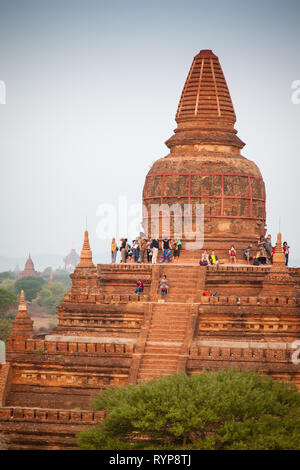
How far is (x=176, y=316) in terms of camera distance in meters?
39.0

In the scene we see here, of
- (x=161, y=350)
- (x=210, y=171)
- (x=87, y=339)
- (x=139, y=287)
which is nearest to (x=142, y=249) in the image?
(x=139, y=287)

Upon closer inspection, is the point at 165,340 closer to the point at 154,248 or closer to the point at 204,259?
the point at 204,259

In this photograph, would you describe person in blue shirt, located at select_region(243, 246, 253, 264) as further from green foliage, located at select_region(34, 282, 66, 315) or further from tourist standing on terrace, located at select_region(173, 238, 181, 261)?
green foliage, located at select_region(34, 282, 66, 315)

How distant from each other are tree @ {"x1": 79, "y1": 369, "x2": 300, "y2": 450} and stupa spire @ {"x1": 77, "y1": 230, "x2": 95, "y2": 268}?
443 inches

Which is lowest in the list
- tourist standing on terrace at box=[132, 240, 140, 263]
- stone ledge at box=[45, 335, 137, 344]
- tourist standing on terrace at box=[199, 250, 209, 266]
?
stone ledge at box=[45, 335, 137, 344]

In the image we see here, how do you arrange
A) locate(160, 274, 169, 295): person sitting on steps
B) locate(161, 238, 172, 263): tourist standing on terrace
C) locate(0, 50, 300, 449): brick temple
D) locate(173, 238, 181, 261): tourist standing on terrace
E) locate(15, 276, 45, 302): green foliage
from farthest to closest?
1. locate(15, 276, 45, 302): green foliage
2. locate(173, 238, 181, 261): tourist standing on terrace
3. locate(161, 238, 172, 263): tourist standing on terrace
4. locate(160, 274, 169, 295): person sitting on steps
5. locate(0, 50, 300, 449): brick temple

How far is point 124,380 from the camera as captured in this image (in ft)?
121

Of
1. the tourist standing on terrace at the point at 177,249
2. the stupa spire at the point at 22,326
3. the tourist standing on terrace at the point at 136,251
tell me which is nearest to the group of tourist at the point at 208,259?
the tourist standing on terrace at the point at 177,249

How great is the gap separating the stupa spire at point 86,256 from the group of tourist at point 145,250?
2859 mm

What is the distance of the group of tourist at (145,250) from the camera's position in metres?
44.3

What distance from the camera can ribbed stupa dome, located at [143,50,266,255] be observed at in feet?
147

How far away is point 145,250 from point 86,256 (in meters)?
3.54

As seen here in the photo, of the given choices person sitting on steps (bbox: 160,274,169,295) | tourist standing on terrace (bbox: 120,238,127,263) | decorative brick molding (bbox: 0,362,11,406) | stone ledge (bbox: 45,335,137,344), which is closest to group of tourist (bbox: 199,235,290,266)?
person sitting on steps (bbox: 160,274,169,295)
